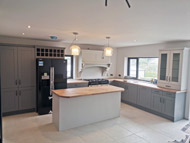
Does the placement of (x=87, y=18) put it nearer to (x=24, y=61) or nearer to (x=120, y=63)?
(x=24, y=61)

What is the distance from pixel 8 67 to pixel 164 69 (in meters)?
4.97

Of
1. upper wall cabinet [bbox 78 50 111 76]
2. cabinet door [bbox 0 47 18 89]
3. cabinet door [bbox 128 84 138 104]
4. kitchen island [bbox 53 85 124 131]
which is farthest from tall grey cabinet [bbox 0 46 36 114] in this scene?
cabinet door [bbox 128 84 138 104]

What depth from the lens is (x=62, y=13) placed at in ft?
7.01

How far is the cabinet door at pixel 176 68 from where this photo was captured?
4.14m

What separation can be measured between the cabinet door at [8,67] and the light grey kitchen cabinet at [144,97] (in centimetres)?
425

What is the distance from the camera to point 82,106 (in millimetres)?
3715

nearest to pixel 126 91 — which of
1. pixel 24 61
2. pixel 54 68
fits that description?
pixel 54 68

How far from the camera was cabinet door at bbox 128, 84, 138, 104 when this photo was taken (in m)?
5.35

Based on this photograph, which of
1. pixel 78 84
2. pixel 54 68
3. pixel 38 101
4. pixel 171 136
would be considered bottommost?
pixel 171 136

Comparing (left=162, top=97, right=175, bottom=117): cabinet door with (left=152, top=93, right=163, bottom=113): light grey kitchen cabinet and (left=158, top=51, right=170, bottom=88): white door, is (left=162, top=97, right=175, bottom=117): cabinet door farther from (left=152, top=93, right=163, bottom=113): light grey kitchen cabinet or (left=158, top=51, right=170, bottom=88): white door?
(left=158, top=51, right=170, bottom=88): white door

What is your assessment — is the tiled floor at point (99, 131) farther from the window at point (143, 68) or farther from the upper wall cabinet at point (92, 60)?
the upper wall cabinet at point (92, 60)

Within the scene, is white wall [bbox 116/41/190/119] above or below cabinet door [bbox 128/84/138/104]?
above

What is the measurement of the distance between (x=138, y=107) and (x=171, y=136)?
200cm

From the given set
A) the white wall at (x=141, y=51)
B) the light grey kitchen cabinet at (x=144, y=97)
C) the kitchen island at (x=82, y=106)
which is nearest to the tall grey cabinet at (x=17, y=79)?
the kitchen island at (x=82, y=106)
